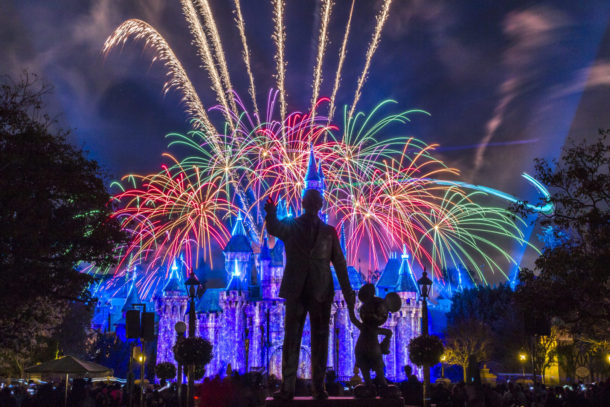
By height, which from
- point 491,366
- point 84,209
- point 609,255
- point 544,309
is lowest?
point 491,366

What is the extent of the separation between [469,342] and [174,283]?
3529 cm

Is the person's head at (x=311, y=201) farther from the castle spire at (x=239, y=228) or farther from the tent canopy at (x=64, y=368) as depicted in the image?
the castle spire at (x=239, y=228)

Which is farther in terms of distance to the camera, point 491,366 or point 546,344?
point 491,366

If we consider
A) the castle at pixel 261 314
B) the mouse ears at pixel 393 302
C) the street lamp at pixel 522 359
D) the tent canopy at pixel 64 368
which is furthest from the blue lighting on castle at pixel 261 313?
the mouse ears at pixel 393 302

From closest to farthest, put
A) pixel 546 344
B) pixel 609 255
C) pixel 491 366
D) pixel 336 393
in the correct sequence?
pixel 336 393 → pixel 609 255 → pixel 546 344 → pixel 491 366

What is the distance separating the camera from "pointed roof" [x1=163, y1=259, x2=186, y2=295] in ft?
238

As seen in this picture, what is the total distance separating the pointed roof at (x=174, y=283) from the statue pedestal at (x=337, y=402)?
66.7 meters

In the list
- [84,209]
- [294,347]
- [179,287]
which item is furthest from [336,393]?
[179,287]

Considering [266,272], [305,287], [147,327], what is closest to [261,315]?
[266,272]

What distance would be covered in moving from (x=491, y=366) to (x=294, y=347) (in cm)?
5798

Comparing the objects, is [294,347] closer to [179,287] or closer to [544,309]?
[544,309]

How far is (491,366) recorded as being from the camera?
61.2m

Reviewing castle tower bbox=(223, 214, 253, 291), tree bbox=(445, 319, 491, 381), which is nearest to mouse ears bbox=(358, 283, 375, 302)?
tree bbox=(445, 319, 491, 381)

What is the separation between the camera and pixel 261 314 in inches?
2576
